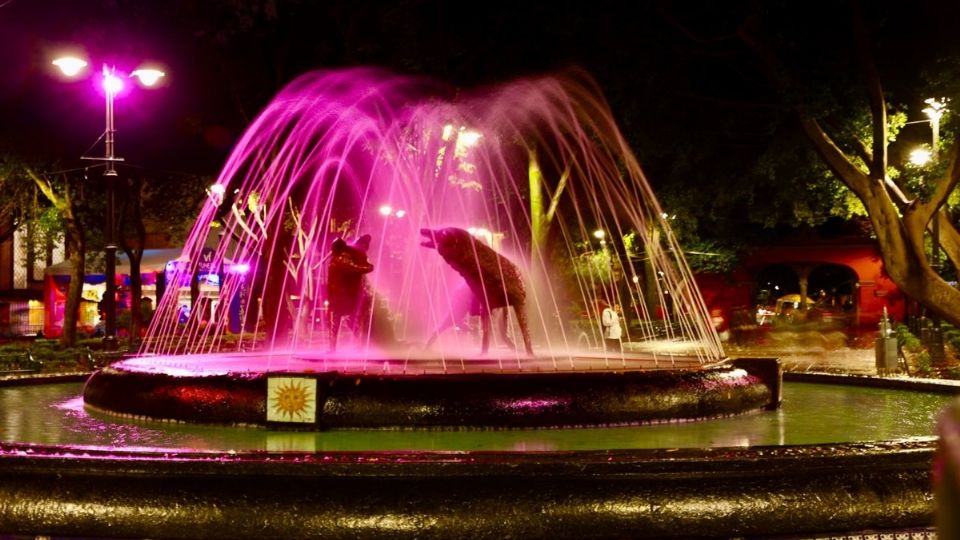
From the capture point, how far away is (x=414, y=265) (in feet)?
52.1

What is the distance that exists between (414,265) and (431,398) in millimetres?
8560

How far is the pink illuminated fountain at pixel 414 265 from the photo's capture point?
7.80m

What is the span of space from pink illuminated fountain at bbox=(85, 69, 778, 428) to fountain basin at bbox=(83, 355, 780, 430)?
0.06ft

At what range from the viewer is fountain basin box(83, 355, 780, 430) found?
7.43 metres

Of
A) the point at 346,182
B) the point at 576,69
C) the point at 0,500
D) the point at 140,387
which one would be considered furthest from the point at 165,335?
the point at 0,500

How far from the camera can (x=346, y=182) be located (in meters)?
23.3

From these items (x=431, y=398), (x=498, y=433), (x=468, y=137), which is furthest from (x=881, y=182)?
(x=431, y=398)

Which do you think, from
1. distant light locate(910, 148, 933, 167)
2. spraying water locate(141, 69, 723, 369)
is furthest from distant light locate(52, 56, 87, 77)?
distant light locate(910, 148, 933, 167)

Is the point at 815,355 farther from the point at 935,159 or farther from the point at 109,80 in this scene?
the point at 109,80

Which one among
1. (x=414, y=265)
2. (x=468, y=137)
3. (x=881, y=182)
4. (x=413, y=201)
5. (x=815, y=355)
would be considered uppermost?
(x=468, y=137)

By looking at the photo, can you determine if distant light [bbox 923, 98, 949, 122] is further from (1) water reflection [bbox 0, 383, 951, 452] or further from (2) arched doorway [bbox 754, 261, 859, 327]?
(2) arched doorway [bbox 754, 261, 859, 327]

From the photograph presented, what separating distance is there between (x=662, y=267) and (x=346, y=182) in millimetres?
28803

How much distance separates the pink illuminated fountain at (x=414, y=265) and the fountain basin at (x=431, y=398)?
0.02 m

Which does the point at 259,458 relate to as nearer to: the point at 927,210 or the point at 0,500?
the point at 0,500
